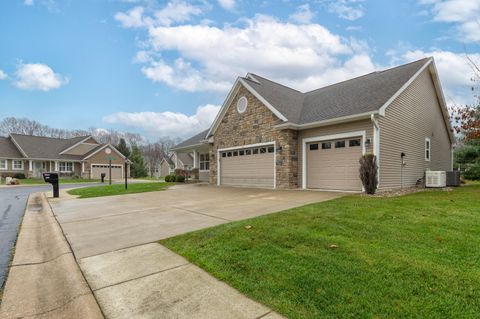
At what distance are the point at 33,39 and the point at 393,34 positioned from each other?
58.3ft

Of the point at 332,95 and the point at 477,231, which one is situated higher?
the point at 332,95

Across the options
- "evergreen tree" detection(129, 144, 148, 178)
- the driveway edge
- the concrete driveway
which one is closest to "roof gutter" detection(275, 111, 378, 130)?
the concrete driveway

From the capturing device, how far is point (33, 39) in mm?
12328

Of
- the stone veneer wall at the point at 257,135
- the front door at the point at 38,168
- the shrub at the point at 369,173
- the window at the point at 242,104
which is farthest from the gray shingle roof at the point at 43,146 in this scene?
the shrub at the point at 369,173

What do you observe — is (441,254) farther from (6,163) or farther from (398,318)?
(6,163)

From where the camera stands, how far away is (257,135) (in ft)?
44.6

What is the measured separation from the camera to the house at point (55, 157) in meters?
31.7

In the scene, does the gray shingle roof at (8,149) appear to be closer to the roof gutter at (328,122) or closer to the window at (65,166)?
the window at (65,166)

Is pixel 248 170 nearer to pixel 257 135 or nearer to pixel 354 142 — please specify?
pixel 257 135

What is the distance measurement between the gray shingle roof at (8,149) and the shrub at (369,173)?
39360mm

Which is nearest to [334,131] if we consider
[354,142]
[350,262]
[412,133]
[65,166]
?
[354,142]

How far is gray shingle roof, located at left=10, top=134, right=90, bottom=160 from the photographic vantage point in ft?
107

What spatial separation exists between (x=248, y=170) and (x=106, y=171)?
30.9 m

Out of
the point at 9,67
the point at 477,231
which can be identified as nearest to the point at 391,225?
the point at 477,231
